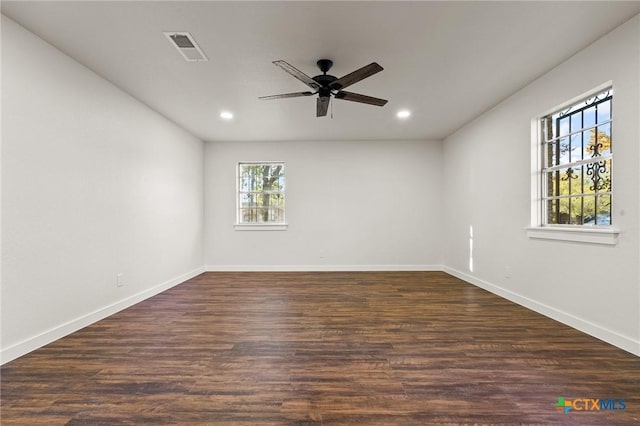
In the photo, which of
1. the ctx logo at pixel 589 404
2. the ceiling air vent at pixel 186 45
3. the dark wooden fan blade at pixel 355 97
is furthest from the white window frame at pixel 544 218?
the ceiling air vent at pixel 186 45

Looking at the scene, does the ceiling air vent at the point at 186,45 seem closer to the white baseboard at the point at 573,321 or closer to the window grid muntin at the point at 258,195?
the window grid muntin at the point at 258,195

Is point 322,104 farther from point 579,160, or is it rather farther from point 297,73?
point 579,160

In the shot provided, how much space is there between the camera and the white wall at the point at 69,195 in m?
2.30

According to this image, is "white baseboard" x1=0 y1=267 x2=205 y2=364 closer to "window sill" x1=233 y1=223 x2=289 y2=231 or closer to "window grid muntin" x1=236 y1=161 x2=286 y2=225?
Result: "window sill" x1=233 y1=223 x2=289 y2=231

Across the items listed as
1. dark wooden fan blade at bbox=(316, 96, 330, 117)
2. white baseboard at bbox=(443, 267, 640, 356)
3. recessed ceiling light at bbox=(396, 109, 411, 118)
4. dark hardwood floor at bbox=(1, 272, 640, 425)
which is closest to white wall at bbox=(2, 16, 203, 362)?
dark hardwood floor at bbox=(1, 272, 640, 425)

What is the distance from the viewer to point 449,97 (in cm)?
384

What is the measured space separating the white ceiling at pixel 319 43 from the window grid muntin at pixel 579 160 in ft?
1.72

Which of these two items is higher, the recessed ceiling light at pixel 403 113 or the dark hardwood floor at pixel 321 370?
the recessed ceiling light at pixel 403 113

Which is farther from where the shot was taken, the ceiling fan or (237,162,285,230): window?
(237,162,285,230): window

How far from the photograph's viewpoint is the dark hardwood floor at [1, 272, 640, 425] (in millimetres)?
1633

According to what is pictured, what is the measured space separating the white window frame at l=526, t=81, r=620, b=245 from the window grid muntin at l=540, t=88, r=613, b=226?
1.1 inches

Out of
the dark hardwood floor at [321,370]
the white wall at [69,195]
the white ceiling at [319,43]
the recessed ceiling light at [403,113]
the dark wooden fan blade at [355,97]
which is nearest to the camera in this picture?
the dark hardwood floor at [321,370]

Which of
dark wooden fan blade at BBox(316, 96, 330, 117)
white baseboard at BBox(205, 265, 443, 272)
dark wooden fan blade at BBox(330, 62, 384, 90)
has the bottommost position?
white baseboard at BBox(205, 265, 443, 272)

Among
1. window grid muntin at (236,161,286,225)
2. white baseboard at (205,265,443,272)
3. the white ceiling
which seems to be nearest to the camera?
the white ceiling
